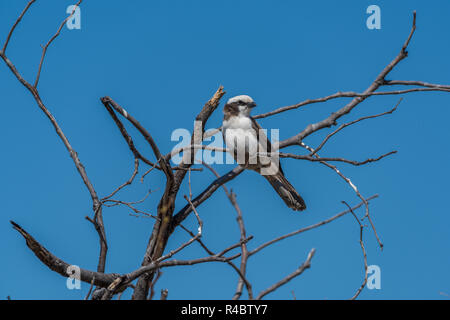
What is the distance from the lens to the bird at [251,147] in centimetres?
602

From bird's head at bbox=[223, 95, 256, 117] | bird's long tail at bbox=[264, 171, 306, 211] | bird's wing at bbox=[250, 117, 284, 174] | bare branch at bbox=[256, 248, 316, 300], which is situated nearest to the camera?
bare branch at bbox=[256, 248, 316, 300]

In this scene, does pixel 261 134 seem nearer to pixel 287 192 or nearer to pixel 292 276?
pixel 287 192

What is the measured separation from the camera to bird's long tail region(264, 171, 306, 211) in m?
6.01

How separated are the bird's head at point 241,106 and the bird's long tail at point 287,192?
85 cm

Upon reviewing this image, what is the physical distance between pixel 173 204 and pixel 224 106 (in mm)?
1849

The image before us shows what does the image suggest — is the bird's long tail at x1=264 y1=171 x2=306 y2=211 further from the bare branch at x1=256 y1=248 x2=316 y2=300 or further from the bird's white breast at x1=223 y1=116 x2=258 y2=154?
the bare branch at x1=256 y1=248 x2=316 y2=300

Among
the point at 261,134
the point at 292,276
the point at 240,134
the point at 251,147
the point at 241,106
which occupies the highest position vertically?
the point at 241,106

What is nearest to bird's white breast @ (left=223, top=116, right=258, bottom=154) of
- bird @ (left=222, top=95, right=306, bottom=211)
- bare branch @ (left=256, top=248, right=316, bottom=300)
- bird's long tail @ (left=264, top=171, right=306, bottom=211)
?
bird @ (left=222, top=95, right=306, bottom=211)

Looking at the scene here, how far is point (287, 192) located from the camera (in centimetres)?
611

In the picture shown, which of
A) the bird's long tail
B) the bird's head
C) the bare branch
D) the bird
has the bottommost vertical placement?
the bare branch

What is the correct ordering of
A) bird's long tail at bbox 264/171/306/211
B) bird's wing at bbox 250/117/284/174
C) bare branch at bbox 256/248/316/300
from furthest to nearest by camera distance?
1. bird's wing at bbox 250/117/284/174
2. bird's long tail at bbox 264/171/306/211
3. bare branch at bbox 256/248/316/300

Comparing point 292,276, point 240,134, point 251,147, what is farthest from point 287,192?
point 292,276

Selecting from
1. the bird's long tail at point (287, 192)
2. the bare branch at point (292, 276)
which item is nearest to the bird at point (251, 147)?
the bird's long tail at point (287, 192)

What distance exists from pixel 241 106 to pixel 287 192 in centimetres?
120
